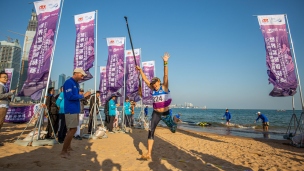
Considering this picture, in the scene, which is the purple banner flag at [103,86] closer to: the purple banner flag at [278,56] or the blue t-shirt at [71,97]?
the blue t-shirt at [71,97]

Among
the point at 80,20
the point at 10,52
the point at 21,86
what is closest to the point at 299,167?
the point at 21,86

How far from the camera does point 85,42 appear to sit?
8797mm

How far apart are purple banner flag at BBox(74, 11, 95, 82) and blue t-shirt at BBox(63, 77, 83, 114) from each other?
404 centimetres

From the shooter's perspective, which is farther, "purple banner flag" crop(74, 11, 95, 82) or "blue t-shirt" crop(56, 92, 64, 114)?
"purple banner flag" crop(74, 11, 95, 82)

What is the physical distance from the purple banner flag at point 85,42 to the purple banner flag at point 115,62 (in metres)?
3.77

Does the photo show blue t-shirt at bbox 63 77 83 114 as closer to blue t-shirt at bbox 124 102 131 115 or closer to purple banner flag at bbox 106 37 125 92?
purple banner flag at bbox 106 37 125 92

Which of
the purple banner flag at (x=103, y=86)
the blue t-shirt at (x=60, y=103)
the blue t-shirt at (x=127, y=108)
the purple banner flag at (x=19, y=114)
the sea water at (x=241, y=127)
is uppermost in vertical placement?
the purple banner flag at (x=103, y=86)

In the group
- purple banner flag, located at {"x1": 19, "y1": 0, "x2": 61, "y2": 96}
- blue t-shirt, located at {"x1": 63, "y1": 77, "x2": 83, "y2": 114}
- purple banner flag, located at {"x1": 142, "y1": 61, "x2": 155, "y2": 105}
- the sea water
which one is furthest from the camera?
purple banner flag, located at {"x1": 142, "y1": 61, "x2": 155, "y2": 105}

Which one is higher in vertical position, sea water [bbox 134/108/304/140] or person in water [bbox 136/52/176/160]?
person in water [bbox 136/52/176/160]

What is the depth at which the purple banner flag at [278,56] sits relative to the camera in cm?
862

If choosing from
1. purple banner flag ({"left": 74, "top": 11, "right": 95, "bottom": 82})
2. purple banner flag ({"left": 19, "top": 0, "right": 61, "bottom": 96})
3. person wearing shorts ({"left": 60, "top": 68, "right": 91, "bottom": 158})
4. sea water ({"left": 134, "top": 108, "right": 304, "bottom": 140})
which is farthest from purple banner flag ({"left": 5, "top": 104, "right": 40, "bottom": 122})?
sea water ({"left": 134, "top": 108, "right": 304, "bottom": 140})

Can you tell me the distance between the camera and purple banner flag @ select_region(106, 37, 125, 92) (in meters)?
12.8

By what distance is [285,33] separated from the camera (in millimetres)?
9148

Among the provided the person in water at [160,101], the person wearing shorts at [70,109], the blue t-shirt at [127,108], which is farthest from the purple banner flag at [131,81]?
the person wearing shorts at [70,109]
